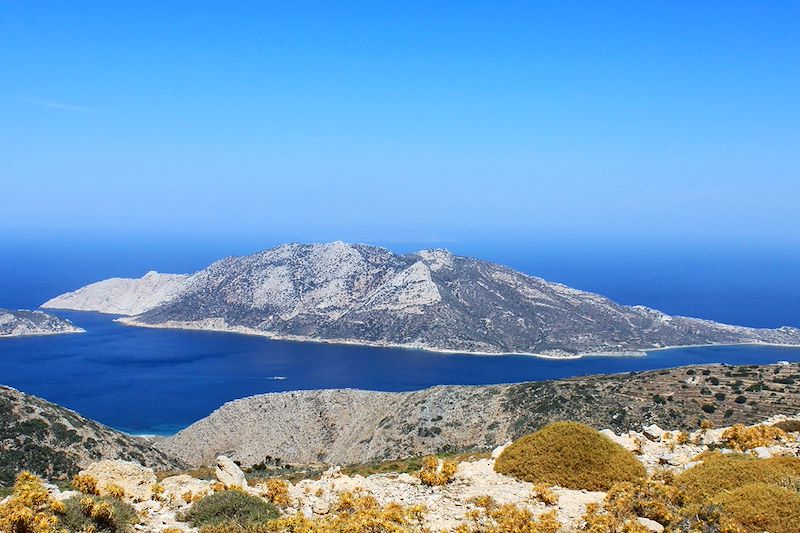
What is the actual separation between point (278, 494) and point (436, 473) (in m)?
3.71

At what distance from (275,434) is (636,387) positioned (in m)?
34.8

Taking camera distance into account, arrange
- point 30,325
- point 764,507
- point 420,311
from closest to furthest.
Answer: point 764,507
point 30,325
point 420,311

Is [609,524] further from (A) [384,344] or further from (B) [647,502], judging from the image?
(A) [384,344]

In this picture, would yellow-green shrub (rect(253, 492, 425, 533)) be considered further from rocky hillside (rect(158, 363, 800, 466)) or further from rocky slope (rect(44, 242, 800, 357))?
rocky slope (rect(44, 242, 800, 357))

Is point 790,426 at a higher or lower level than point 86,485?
lower

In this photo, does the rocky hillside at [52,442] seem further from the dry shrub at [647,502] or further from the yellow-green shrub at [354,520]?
the dry shrub at [647,502]

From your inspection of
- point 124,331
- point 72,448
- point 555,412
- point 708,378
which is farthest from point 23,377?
point 708,378

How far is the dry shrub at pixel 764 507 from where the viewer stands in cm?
976

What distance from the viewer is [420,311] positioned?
166 metres

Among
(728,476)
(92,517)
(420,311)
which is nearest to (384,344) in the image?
(420,311)

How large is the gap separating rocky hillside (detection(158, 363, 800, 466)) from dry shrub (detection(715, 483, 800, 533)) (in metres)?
29.4

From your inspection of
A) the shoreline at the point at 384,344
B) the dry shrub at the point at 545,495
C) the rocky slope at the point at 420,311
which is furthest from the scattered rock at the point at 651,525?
the rocky slope at the point at 420,311

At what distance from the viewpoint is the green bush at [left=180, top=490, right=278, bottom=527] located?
1051 centimetres

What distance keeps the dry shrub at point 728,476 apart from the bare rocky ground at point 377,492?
5.19ft
